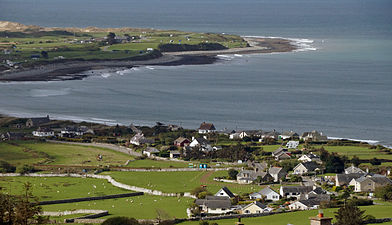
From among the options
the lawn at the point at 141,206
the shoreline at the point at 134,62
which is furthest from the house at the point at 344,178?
the shoreline at the point at 134,62

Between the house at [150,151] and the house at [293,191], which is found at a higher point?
the house at [293,191]

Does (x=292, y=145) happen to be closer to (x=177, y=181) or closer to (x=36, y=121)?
(x=177, y=181)

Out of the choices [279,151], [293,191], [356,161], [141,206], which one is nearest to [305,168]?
[356,161]

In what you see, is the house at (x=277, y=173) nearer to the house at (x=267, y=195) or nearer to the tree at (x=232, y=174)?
the tree at (x=232, y=174)

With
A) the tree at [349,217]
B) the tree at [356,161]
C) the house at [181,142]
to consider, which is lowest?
the house at [181,142]

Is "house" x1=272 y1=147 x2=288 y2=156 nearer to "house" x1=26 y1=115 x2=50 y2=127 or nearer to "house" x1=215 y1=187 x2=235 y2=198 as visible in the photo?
"house" x1=215 y1=187 x2=235 y2=198

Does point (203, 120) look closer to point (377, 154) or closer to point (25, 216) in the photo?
point (377, 154)

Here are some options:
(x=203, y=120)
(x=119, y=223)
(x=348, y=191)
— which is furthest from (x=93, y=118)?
(x=119, y=223)
